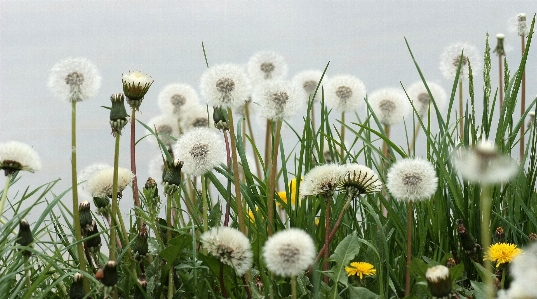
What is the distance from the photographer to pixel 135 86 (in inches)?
83.3

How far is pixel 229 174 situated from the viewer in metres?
2.43

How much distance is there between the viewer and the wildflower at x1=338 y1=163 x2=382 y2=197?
204 cm

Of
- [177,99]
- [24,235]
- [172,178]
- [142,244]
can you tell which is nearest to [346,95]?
[177,99]

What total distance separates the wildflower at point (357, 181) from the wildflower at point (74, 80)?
0.90 metres

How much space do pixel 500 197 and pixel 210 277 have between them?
1.30m

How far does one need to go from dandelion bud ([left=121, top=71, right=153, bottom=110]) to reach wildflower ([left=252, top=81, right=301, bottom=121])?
0.36 m

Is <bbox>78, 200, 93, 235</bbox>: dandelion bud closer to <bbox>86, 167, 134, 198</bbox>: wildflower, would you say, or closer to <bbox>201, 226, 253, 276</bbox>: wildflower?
<bbox>86, 167, 134, 198</bbox>: wildflower

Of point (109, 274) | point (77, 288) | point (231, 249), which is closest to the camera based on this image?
point (109, 274)

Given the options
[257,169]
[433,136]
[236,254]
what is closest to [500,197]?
[433,136]

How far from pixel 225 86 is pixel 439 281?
991mm

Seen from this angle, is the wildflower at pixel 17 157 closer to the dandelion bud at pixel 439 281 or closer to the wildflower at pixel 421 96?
the dandelion bud at pixel 439 281

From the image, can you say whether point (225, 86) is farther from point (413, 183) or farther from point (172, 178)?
point (413, 183)

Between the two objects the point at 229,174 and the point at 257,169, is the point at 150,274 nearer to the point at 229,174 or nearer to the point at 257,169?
the point at 229,174

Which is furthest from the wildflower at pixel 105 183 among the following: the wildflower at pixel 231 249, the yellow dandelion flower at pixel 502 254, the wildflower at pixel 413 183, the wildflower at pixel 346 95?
the wildflower at pixel 346 95
